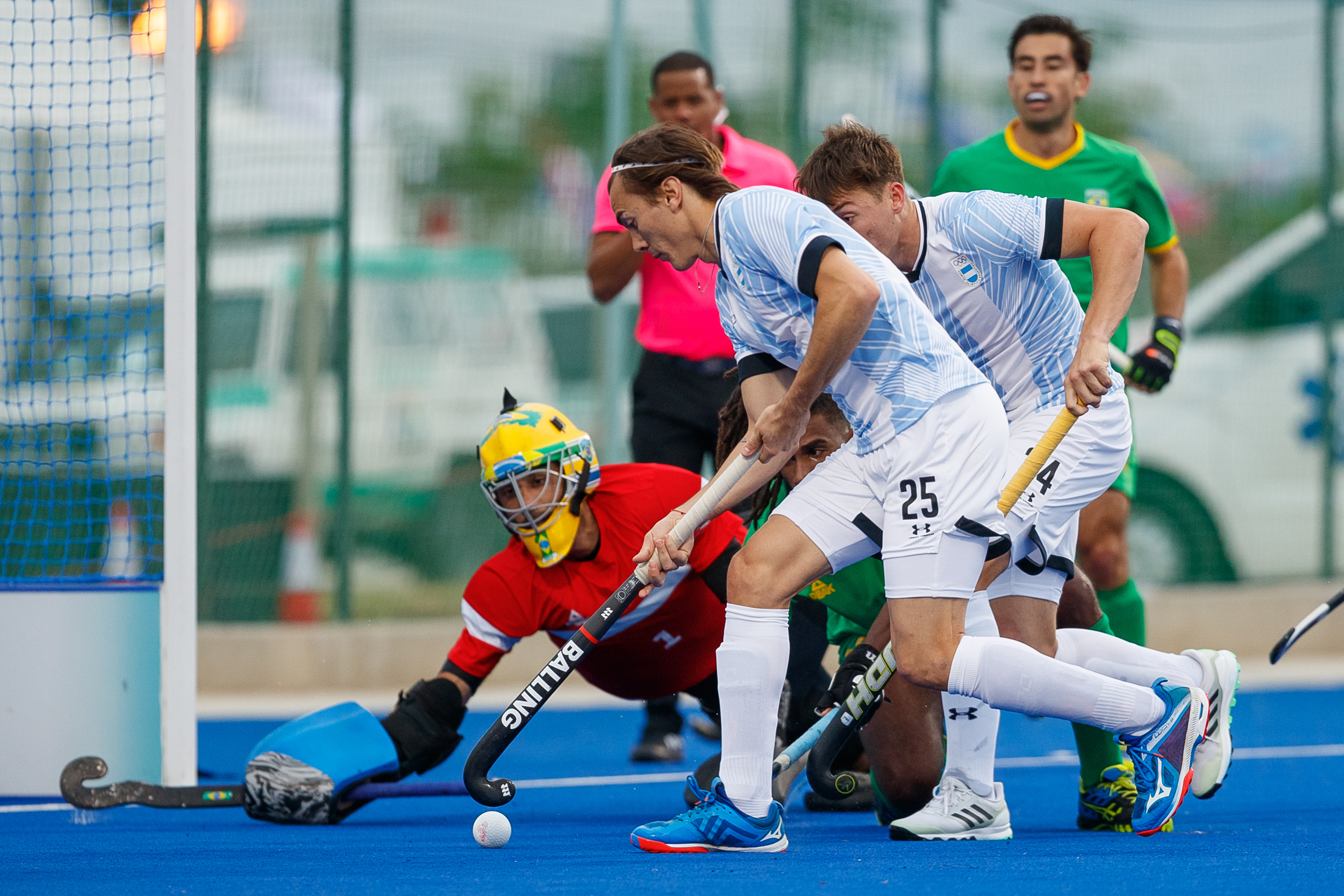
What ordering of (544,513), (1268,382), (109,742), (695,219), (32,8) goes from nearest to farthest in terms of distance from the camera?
1. (695,219)
2. (544,513)
3. (109,742)
4. (32,8)
5. (1268,382)

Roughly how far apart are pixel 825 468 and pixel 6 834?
1921 millimetres

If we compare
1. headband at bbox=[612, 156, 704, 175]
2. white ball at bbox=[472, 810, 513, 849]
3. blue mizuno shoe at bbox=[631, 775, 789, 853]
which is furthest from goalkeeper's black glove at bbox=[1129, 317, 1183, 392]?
white ball at bbox=[472, 810, 513, 849]

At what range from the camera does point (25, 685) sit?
4.21 meters

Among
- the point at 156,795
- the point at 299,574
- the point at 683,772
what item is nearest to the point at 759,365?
the point at 156,795

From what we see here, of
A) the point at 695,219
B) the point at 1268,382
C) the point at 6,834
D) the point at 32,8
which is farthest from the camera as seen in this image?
the point at 1268,382

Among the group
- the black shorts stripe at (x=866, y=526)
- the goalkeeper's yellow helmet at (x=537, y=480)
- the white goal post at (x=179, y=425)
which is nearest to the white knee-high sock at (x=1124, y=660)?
the black shorts stripe at (x=866, y=526)

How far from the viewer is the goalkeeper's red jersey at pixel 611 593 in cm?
380

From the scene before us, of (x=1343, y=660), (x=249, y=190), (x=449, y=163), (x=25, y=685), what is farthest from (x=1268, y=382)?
(x=25, y=685)

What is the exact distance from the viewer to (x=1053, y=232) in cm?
332

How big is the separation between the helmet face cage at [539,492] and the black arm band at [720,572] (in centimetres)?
37

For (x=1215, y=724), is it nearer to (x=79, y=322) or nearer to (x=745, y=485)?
(x=745, y=485)

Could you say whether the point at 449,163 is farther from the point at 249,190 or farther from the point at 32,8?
the point at 32,8

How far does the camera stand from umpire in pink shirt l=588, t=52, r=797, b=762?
4891 millimetres

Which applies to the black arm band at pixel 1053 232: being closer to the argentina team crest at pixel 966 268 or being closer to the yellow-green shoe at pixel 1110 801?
the argentina team crest at pixel 966 268
